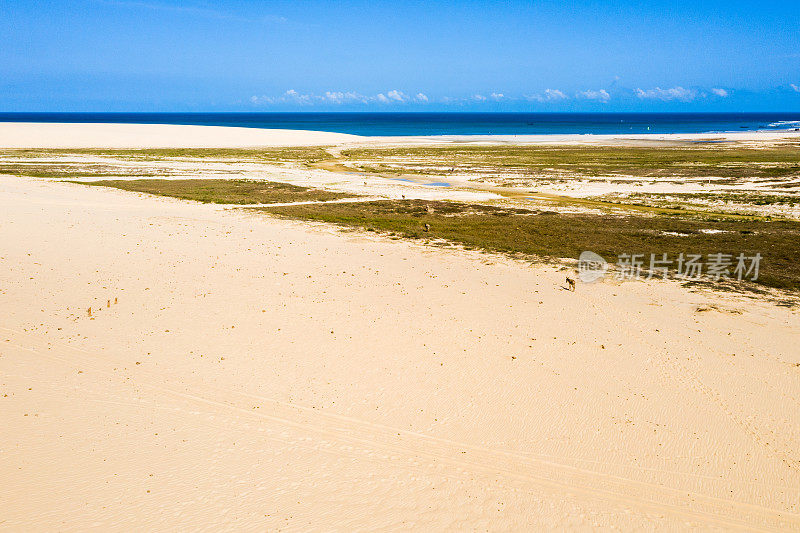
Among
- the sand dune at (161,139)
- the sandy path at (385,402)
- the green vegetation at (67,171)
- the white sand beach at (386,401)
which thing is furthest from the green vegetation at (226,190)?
the sand dune at (161,139)

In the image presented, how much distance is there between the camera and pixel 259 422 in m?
9.76

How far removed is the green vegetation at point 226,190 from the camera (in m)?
35.2

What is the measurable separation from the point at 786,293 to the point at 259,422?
15.9m

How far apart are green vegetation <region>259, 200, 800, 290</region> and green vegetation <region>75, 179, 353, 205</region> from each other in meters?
3.97

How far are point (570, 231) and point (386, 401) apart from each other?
58.9 ft

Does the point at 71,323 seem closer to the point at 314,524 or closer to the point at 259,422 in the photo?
the point at 259,422

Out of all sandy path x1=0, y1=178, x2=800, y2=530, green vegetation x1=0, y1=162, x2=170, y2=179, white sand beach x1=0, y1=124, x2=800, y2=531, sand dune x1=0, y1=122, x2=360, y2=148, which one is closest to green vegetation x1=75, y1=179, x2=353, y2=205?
green vegetation x1=0, y1=162, x2=170, y2=179

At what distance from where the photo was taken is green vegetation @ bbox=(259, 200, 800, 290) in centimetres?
2192

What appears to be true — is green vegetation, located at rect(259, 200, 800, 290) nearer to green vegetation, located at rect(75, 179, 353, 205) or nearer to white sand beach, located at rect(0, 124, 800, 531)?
green vegetation, located at rect(75, 179, 353, 205)

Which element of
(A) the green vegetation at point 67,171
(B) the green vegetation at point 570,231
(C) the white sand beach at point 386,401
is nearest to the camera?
(C) the white sand beach at point 386,401

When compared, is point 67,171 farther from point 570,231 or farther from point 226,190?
point 570,231

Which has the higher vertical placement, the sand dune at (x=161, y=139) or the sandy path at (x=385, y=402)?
the sand dune at (x=161, y=139)

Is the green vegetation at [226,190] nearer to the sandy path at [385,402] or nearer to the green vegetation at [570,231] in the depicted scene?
the green vegetation at [570,231]

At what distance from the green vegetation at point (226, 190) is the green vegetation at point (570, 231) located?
156 inches
